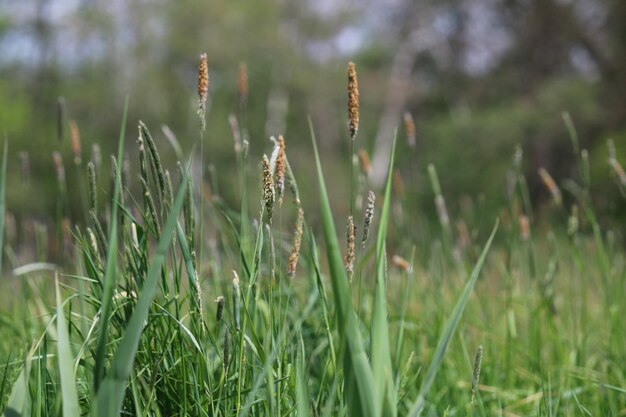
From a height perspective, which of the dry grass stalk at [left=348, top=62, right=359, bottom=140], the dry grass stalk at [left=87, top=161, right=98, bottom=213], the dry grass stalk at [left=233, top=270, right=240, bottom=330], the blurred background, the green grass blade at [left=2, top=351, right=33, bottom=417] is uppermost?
the blurred background

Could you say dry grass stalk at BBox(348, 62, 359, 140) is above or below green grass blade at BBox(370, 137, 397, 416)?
above

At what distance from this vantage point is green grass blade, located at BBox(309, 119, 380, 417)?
94cm

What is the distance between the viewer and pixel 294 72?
2383 cm

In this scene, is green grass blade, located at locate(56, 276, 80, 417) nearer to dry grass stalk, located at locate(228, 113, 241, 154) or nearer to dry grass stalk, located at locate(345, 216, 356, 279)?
dry grass stalk, located at locate(345, 216, 356, 279)

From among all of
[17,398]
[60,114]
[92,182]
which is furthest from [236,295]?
[60,114]

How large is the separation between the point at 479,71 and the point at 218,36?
869 centimetres

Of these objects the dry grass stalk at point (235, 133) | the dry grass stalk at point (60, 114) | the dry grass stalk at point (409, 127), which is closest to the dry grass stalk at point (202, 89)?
the dry grass stalk at point (235, 133)

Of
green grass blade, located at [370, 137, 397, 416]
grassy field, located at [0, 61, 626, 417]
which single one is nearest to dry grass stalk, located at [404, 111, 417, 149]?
grassy field, located at [0, 61, 626, 417]

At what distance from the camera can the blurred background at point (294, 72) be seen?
17.1 m

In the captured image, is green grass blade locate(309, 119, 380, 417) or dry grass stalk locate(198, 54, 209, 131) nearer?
green grass blade locate(309, 119, 380, 417)

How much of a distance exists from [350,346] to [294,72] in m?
23.4

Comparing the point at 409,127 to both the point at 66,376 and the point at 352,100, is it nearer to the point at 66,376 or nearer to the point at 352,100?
the point at 352,100

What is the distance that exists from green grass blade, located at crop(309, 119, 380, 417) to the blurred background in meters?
15.1

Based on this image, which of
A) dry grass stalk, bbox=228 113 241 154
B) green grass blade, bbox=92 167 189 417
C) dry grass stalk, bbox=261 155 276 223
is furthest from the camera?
dry grass stalk, bbox=228 113 241 154
